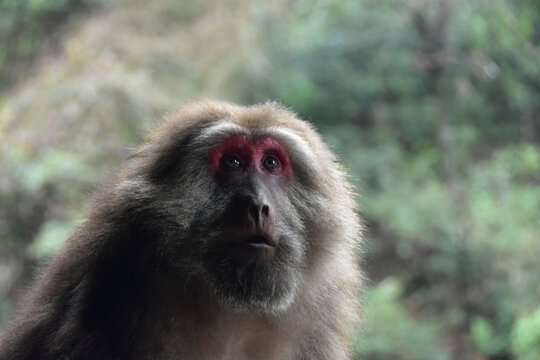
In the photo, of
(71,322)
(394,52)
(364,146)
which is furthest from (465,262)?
(71,322)

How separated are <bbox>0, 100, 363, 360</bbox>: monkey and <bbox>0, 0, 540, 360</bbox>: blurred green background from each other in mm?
3169

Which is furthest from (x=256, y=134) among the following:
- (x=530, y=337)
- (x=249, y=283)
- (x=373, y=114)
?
(x=373, y=114)

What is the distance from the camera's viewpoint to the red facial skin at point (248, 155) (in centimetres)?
257

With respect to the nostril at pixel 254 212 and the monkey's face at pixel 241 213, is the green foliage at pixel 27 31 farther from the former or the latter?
the nostril at pixel 254 212

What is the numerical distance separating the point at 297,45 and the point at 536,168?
2.98 m

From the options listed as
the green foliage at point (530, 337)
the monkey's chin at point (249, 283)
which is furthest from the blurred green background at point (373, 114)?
the monkey's chin at point (249, 283)

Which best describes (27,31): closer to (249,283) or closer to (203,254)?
(203,254)

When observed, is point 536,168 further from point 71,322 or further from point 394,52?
point 71,322

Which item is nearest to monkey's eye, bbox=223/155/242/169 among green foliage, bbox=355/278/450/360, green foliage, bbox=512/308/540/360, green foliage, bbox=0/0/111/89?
green foliage, bbox=512/308/540/360

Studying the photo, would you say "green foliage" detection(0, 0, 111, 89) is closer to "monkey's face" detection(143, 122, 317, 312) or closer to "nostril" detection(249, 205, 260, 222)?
"monkey's face" detection(143, 122, 317, 312)

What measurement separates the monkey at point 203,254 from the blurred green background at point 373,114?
3169mm

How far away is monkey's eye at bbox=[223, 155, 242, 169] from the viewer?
2576mm

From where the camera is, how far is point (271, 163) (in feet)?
8.66

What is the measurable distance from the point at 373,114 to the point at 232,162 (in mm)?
6833
